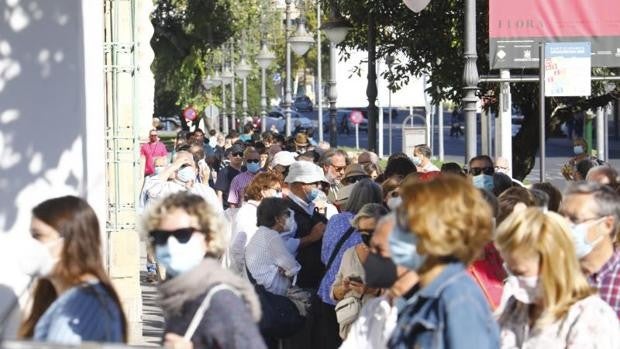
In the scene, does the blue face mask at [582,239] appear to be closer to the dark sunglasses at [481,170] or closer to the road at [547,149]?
the dark sunglasses at [481,170]

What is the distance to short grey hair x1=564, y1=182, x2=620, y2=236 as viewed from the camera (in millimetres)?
7273

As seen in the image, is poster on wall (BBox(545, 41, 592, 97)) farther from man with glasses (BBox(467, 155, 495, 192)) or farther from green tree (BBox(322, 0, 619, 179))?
green tree (BBox(322, 0, 619, 179))

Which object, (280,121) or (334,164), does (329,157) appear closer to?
(334,164)

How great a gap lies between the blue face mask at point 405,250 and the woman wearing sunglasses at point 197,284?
0.66 meters

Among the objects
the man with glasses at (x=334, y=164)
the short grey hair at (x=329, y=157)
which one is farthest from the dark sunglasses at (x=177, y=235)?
the short grey hair at (x=329, y=157)

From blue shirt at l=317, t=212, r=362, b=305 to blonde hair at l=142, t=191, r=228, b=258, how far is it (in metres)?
3.90

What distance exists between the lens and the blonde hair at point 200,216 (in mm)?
5598

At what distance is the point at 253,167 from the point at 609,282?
11710 mm

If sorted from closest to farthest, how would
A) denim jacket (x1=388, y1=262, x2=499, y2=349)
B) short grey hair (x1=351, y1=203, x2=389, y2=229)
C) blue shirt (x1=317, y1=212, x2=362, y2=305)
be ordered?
denim jacket (x1=388, y1=262, x2=499, y2=349)
short grey hair (x1=351, y1=203, x2=389, y2=229)
blue shirt (x1=317, y1=212, x2=362, y2=305)

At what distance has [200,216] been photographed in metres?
5.60

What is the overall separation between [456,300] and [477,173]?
27.7ft

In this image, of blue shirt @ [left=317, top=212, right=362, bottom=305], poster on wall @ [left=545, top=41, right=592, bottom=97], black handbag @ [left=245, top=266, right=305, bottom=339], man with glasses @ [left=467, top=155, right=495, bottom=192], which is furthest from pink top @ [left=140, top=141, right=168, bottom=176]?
blue shirt @ [left=317, top=212, right=362, bottom=305]

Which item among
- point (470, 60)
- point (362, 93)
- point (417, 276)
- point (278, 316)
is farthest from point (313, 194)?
point (362, 93)

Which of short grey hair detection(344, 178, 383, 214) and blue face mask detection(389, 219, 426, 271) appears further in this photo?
short grey hair detection(344, 178, 383, 214)
